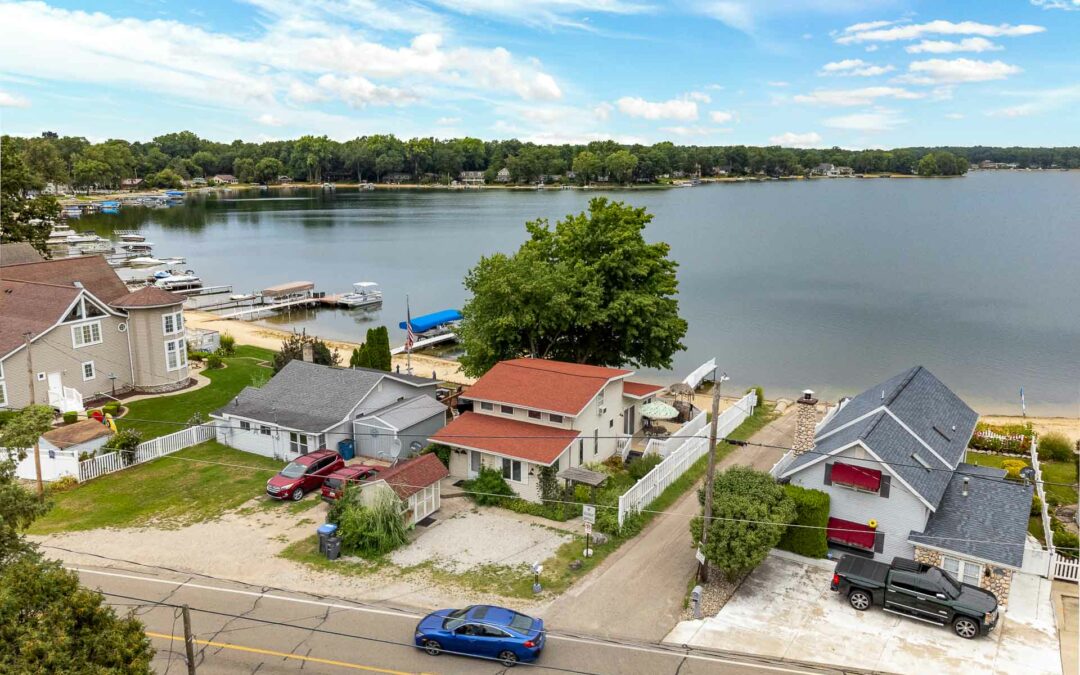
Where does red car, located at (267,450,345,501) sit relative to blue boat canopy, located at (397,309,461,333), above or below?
below

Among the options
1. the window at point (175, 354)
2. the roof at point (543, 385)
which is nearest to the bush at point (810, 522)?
the roof at point (543, 385)

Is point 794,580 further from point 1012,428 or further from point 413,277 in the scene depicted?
point 413,277

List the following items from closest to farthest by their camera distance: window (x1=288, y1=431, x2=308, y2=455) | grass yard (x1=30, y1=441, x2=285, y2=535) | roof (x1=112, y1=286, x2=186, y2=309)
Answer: grass yard (x1=30, y1=441, x2=285, y2=535)
window (x1=288, y1=431, x2=308, y2=455)
roof (x1=112, y1=286, x2=186, y2=309)

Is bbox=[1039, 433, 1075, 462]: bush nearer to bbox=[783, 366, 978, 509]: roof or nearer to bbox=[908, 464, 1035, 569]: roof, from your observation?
bbox=[783, 366, 978, 509]: roof

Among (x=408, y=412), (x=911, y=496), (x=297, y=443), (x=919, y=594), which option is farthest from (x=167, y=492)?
(x=911, y=496)

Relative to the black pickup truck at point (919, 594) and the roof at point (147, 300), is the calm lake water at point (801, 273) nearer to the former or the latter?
the roof at point (147, 300)

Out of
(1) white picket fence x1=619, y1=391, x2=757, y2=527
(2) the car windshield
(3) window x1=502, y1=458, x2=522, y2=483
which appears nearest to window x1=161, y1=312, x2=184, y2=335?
(2) the car windshield

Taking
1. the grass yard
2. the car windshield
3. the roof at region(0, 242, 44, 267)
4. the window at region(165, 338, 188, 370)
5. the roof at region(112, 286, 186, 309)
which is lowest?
the grass yard

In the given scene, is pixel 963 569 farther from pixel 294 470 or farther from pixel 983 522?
pixel 294 470
